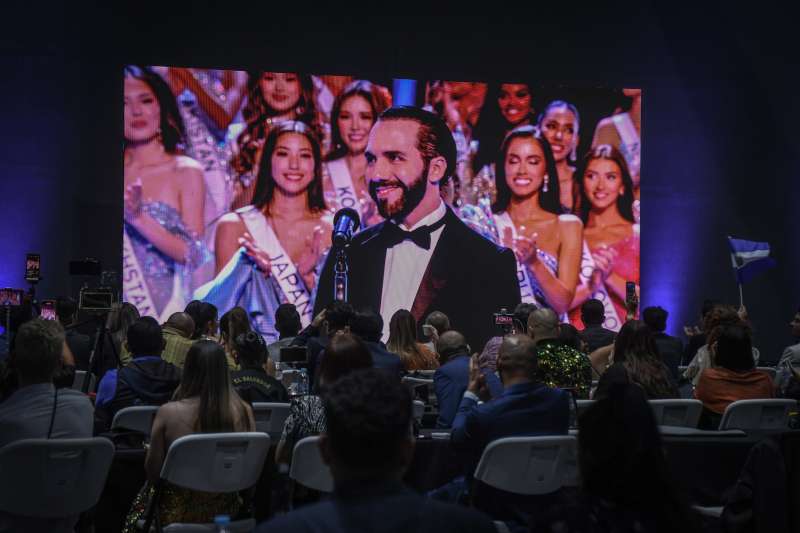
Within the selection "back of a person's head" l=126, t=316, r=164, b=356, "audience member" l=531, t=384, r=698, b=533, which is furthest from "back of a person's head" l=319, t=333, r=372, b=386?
"audience member" l=531, t=384, r=698, b=533

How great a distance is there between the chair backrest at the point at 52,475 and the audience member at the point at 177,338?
103 inches

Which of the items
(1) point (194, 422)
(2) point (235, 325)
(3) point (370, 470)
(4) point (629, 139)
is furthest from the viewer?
(4) point (629, 139)

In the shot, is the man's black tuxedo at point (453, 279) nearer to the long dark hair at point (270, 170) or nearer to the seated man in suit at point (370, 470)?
the long dark hair at point (270, 170)

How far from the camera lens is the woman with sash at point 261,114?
9930mm

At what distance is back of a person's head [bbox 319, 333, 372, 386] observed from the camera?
354cm

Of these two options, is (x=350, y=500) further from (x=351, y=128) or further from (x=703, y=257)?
(x=703, y=257)

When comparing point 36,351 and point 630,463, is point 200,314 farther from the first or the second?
point 630,463

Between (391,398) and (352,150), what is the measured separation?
8744 millimetres

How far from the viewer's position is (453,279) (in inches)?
406

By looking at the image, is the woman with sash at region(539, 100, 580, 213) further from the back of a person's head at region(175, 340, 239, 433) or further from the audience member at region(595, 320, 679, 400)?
the back of a person's head at region(175, 340, 239, 433)

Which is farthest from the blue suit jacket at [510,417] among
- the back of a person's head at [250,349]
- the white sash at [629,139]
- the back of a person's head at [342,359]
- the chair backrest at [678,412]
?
the white sash at [629,139]

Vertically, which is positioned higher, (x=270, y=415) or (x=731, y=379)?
(x=731, y=379)

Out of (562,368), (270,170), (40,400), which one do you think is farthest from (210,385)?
(270,170)

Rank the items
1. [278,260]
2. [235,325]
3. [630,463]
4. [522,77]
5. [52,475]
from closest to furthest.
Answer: [630,463]
[52,475]
[235,325]
[278,260]
[522,77]
